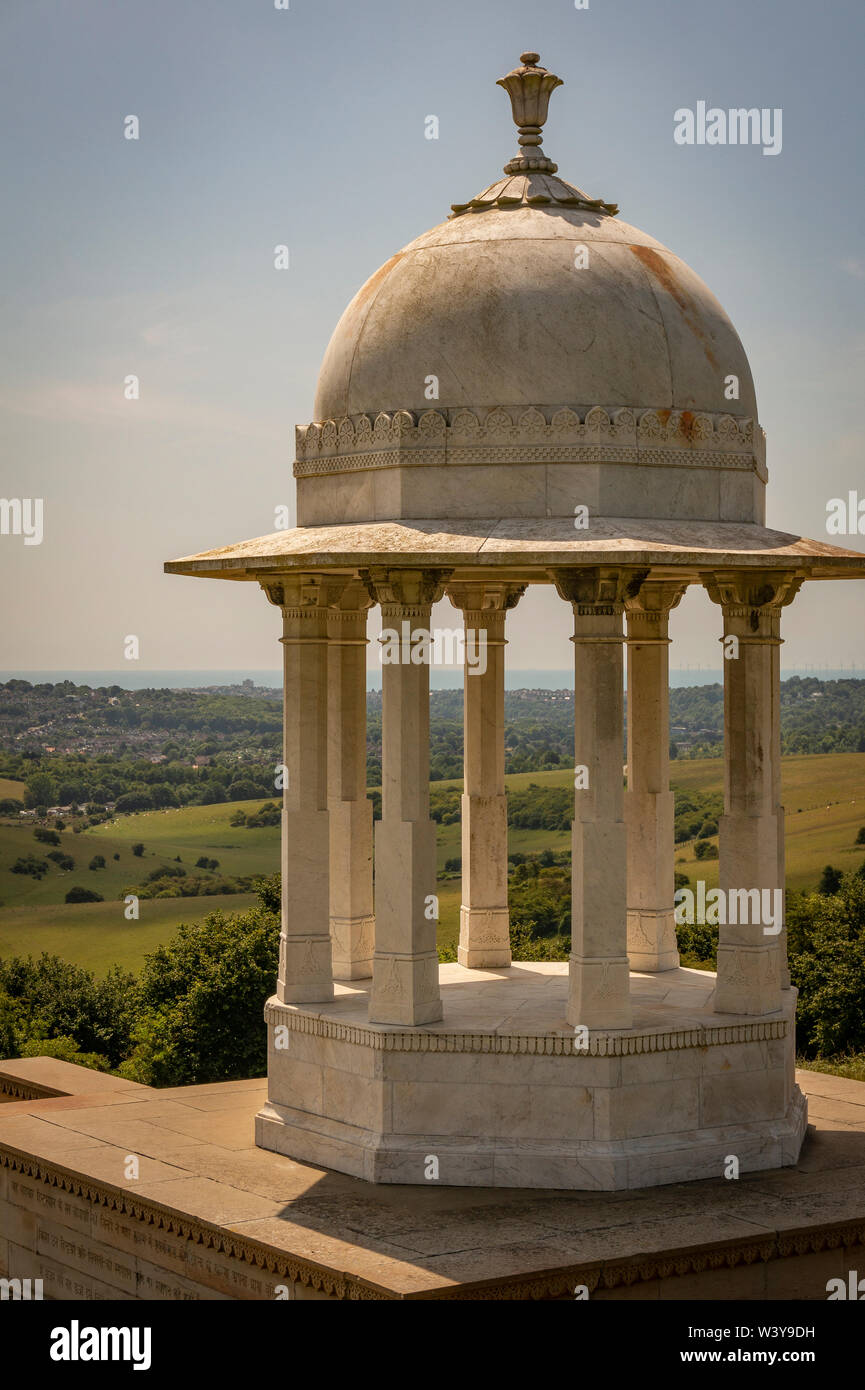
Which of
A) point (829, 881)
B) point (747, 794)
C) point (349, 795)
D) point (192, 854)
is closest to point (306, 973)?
point (349, 795)

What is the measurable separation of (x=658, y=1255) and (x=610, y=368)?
380 inches

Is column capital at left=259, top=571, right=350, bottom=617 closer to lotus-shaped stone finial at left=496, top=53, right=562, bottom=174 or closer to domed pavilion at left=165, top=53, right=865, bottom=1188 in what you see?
domed pavilion at left=165, top=53, right=865, bottom=1188

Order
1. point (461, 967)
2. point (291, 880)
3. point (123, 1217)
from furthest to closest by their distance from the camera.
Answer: point (461, 967) → point (291, 880) → point (123, 1217)

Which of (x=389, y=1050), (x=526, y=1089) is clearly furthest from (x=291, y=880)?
(x=526, y=1089)

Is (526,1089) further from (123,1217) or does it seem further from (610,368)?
(610,368)

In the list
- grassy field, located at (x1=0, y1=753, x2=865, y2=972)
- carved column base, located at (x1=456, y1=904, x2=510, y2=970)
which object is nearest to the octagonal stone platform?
carved column base, located at (x1=456, y1=904, x2=510, y2=970)

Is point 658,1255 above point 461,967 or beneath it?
beneath

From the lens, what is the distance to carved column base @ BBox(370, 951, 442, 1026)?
19203 mm

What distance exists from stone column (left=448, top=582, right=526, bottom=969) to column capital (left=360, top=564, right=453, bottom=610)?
4878 millimetres

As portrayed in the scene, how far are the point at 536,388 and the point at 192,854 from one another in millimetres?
78880

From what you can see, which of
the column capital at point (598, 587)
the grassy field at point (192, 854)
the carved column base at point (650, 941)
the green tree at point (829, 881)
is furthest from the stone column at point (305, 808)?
the green tree at point (829, 881)

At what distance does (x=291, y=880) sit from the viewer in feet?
67.6

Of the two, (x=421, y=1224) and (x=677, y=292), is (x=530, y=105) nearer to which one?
(x=677, y=292)

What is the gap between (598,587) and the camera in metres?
18.9
